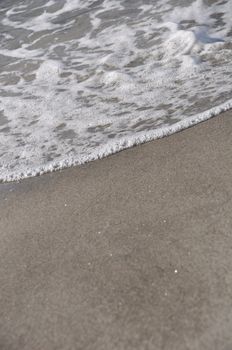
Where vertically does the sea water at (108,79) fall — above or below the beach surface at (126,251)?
below

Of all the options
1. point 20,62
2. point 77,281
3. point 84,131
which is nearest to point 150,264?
point 77,281

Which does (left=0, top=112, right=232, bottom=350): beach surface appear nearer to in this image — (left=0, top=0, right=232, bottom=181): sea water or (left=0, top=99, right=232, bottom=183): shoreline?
(left=0, top=99, right=232, bottom=183): shoreline

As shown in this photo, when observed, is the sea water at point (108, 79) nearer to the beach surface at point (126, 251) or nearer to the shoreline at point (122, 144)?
the shoreline at point (122, 144)

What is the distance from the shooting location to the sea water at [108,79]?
3.90 meters

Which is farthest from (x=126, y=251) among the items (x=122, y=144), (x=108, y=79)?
(x=108, y=79)

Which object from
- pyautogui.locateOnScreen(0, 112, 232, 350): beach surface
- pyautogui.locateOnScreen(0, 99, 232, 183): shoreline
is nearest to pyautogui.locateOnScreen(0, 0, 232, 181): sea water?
pyautogui.locateOnScreen(0, 99, 232, 183): shoreline

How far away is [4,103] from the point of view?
5.07 m

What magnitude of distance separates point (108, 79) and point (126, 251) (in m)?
2.79

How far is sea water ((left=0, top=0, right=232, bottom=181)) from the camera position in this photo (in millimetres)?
3898

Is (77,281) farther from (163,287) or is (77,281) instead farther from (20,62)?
(20,62)

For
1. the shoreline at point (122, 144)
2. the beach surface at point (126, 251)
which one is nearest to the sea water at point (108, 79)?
the shoreline at point (122, 144)

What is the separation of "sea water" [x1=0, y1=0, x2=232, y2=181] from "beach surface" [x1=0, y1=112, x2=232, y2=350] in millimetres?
368

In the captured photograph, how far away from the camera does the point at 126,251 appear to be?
2.55 m

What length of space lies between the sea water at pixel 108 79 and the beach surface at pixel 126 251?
0.37m
